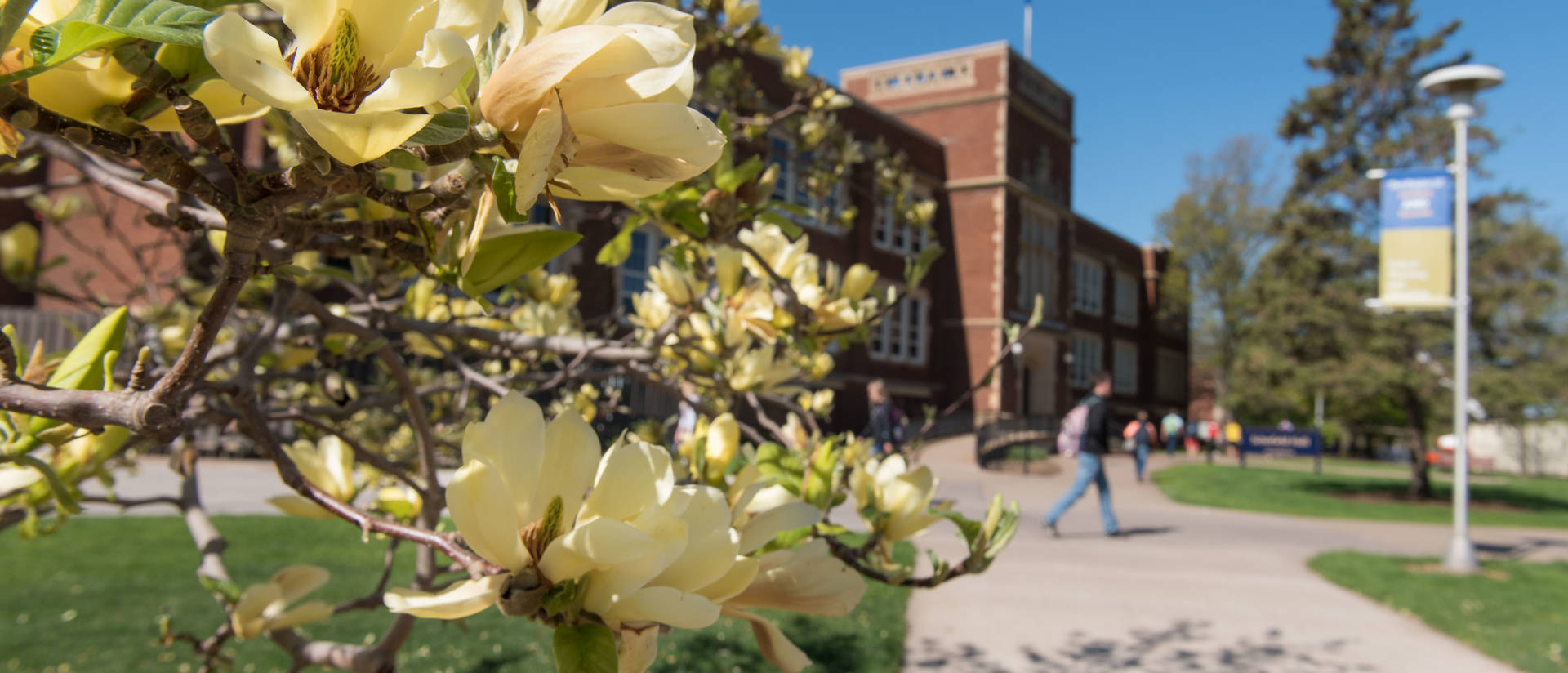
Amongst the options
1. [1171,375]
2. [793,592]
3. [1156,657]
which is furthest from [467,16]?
[1171,375]

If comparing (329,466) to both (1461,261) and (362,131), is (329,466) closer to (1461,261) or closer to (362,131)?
(362,131)

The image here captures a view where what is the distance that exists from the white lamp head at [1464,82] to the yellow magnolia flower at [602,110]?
9.29 metres

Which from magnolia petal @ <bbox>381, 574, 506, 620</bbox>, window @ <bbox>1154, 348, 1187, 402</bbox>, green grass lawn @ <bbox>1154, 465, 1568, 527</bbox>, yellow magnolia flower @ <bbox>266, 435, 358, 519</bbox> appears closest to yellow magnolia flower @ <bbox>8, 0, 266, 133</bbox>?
magnolia petal @ <bbox>381, 574, 506, 620</bbox>

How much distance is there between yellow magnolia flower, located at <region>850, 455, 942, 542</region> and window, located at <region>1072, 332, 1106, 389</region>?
30356 millimetres

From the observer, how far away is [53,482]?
840 mm

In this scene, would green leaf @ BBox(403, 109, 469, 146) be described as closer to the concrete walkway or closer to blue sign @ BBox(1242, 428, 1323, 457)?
the concrete walkway

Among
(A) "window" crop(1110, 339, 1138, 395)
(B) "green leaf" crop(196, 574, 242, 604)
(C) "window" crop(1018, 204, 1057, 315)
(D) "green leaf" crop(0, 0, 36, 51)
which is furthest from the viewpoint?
(A) "window" crop(1110, 339, 1138, 395)

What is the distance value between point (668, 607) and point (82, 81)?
0.50 metres

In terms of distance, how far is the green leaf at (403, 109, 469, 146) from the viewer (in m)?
0.49

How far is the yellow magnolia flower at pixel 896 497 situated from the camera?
126 cm

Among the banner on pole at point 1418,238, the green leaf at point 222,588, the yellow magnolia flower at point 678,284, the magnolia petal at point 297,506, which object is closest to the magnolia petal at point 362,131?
the magnolia petal at point 297,506

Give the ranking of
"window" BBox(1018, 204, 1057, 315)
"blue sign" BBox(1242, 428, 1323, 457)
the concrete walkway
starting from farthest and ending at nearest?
"window" BBox(1018, 204, 1057, 315), "blue sign" BBox(1242, 428, 1323, 457), the concrete walkway

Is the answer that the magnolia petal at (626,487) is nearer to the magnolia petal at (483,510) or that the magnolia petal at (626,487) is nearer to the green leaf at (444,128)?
the magnolia petal at (483,510)

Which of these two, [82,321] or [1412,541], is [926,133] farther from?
[82,321]
